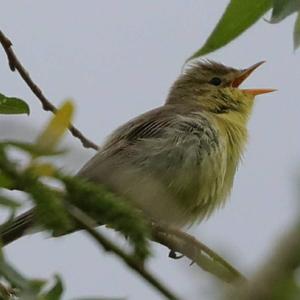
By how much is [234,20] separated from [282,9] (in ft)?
0.59

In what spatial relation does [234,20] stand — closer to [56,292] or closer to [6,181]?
[56,292]

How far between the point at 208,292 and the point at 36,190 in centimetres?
26

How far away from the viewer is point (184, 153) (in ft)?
17.8

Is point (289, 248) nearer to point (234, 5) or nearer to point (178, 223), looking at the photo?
point (234, 5)

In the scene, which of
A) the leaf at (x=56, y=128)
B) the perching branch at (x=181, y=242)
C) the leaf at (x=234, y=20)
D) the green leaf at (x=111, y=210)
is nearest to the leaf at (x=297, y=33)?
the leaf at (x=234, y=20)

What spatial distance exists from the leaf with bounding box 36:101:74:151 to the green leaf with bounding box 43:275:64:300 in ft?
2.38

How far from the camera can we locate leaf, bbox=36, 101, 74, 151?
929 mm

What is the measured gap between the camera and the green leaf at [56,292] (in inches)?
64.7

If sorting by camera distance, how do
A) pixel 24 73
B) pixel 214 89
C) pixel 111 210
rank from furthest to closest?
pixel 214 89
pixel 24 73
pixel 111 210

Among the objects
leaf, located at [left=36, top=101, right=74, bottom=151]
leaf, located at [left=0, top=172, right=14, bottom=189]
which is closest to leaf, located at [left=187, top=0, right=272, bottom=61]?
leaf, located at [left=0, top=172, right=14, bottom=189]

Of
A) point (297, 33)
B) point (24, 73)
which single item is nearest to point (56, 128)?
point (297, 33)

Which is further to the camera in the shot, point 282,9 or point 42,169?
point 282,9

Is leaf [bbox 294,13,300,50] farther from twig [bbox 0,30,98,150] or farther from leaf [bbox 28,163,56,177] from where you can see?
twig [bbox 0,30,98,150]

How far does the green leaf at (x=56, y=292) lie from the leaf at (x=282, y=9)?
796 millimetres
